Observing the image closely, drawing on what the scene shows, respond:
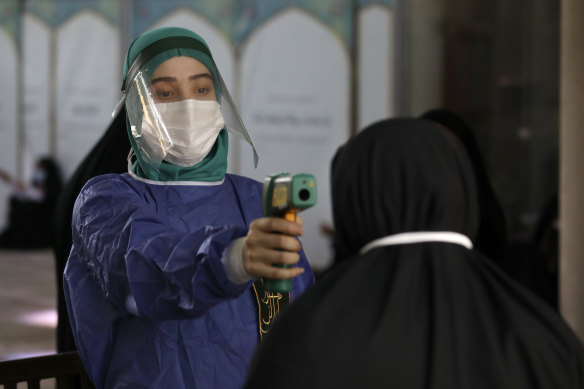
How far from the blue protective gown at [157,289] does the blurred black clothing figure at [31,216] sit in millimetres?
9090

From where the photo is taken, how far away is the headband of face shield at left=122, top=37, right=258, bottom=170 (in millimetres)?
1848

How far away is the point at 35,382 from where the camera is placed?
A: 185cm

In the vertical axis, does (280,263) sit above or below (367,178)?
below

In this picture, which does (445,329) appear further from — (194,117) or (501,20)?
(501,20)

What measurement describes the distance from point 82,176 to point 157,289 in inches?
50.6

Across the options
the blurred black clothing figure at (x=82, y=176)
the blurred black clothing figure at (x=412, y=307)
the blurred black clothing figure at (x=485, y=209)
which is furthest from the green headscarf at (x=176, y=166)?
the blurred black clothing figure at (x=485, y=209)

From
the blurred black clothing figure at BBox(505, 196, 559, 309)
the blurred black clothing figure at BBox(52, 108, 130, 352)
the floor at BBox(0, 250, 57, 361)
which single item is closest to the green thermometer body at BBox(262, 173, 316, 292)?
the blurred black clothing figure at BBox(52, 108, 130, 352)

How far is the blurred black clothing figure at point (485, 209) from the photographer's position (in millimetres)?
3369

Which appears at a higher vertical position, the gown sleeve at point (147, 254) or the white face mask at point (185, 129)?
the white face mask at point (185, 129)

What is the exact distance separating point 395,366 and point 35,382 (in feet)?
3.41

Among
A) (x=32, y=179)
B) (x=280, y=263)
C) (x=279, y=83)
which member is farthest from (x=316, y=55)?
(x=280, y=263)

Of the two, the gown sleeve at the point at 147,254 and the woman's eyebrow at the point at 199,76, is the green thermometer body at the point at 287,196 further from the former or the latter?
the woman's eyebrow at the point at 199,76

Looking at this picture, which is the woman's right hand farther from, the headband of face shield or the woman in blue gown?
the headband of face shield

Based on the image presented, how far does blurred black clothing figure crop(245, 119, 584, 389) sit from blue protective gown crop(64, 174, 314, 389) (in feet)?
1.17
